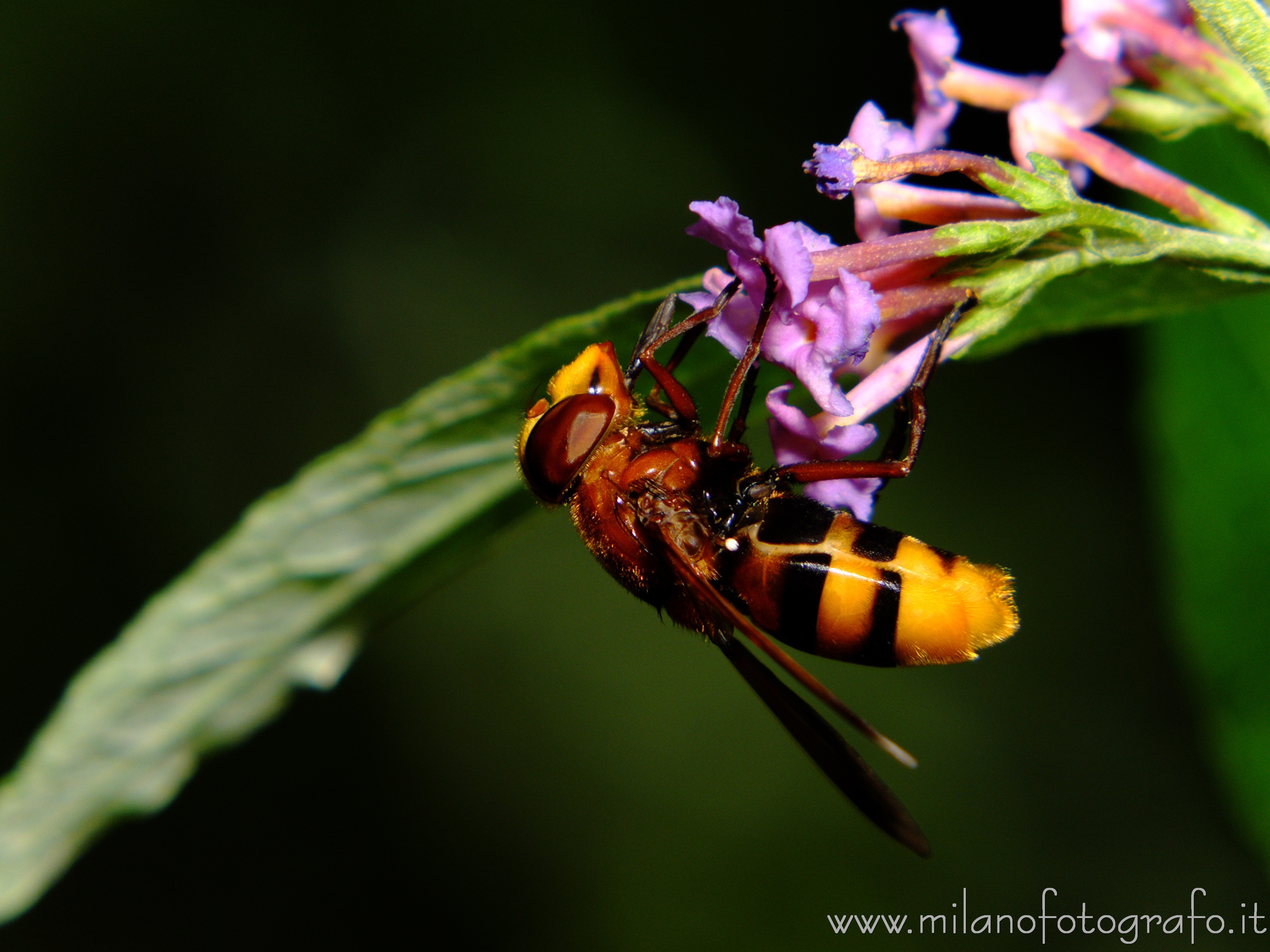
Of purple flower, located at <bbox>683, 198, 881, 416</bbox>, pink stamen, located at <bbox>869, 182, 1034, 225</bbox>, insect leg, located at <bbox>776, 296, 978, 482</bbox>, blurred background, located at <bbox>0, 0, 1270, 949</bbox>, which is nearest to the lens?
purple flower, located at <bbox>683, 198, 881, 416</bbox>

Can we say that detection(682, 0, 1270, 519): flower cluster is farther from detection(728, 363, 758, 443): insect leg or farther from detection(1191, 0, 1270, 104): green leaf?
detection(1191, 0, 1270, 104): green leaf

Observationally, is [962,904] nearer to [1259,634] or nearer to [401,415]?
[1259,634]

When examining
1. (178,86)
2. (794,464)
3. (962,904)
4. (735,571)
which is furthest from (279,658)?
(178,86)

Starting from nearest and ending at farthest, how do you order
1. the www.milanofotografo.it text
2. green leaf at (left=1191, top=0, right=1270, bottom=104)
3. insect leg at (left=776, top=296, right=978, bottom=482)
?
green leaf at (left=1191, top=0, right=1270, bottom=104), insect leg at (left=776, top=296, right=978, bottom=482), the www.milanofotografo.it text

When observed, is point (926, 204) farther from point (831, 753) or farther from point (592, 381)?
→ point (831, 753)

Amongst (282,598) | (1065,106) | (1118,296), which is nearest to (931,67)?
(1065,106)

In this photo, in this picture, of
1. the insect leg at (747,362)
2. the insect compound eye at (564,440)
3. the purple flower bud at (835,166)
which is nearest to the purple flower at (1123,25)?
the purple flower bud at (835,166)

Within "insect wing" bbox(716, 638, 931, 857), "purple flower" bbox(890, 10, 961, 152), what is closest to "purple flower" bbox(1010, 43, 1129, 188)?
"purple flower" bbox(890, 10, 961, 152)
